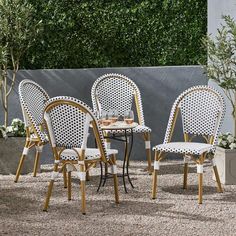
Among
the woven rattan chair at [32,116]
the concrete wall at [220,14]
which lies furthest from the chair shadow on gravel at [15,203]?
the concrete wall at [220,14]

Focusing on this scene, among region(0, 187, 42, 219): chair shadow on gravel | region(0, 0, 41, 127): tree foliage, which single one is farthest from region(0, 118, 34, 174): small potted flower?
region(0, 187, 42, 219): chair shadow on gravel

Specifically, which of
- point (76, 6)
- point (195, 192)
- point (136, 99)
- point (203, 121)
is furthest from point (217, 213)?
point (76, 6)

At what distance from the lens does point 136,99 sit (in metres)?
8.33

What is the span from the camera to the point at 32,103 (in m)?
7.64

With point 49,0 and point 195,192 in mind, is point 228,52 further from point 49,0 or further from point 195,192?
point 49,0

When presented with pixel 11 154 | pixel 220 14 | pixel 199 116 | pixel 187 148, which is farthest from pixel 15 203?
pixel 220 14

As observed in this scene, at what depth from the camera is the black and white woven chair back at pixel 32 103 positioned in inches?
290

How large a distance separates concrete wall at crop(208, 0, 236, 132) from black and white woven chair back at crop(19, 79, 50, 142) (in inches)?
84.4

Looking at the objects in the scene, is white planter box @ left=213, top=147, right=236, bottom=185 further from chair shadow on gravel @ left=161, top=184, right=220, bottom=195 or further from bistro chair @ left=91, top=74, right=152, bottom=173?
bistro chair @ left=91, top=74, right=152, bottom=173

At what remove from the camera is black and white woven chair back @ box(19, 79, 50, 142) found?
7.36m

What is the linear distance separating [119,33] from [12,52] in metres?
1.50

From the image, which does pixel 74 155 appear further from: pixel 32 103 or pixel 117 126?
pixel 32 103

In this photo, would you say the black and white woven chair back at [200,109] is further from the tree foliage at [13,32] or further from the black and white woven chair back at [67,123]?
the tree foliage at [13,32]

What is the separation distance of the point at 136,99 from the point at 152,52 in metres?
1.17
